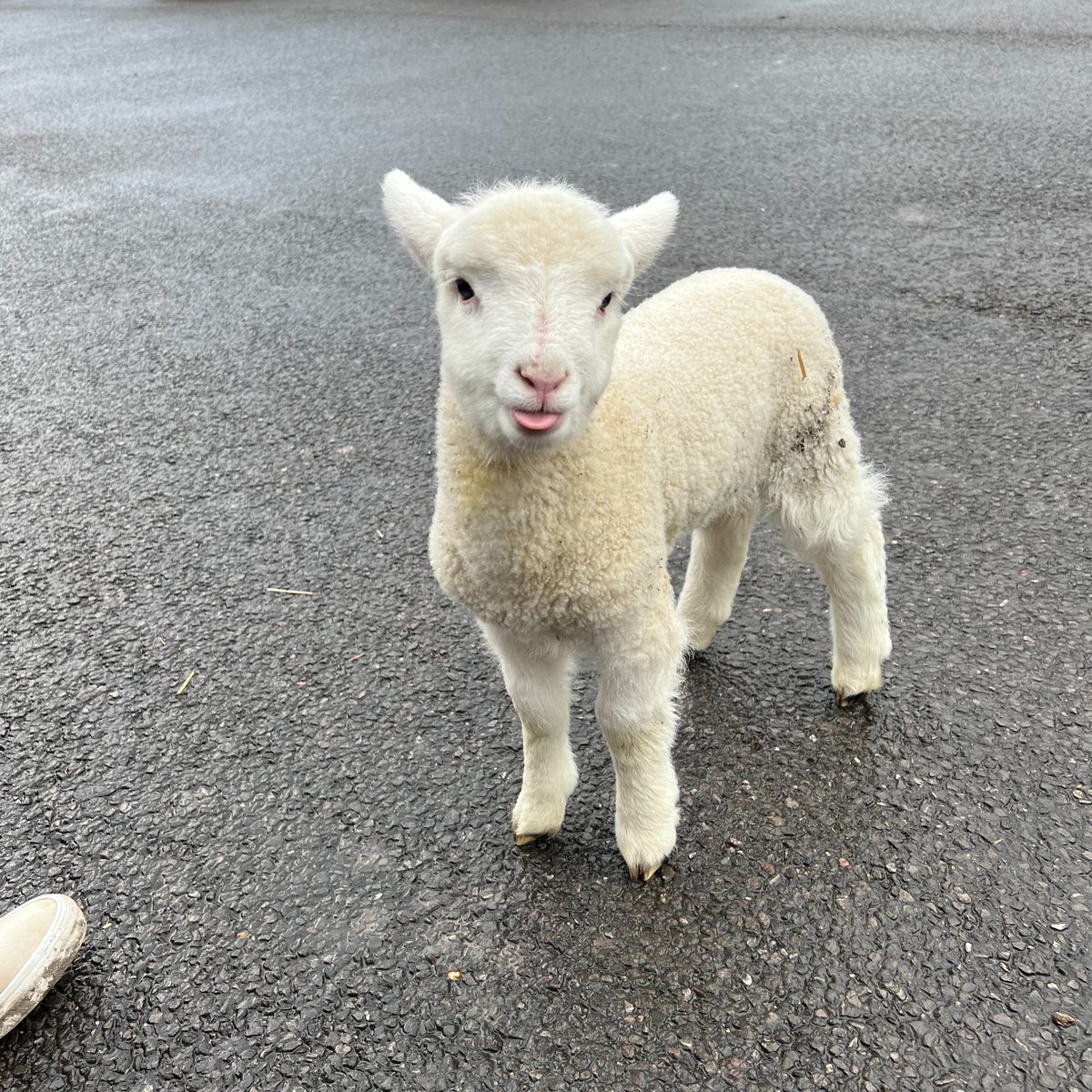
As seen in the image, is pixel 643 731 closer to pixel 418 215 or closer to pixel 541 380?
pixel 541 380

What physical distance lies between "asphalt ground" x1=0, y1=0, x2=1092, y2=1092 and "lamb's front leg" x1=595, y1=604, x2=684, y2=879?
0.40ft

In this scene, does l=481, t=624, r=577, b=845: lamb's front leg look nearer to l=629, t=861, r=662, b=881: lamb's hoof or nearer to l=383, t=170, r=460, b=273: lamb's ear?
l=629, t=861, r=662, b=881: lamb's hoof

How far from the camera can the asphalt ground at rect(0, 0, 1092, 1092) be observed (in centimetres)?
225

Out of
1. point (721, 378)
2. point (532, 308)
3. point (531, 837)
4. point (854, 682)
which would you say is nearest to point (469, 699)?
point (531, 837)

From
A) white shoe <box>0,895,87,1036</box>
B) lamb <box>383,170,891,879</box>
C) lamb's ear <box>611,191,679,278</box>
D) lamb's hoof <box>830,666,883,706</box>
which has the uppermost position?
lamb's ear <box>611,191,679,278</box>

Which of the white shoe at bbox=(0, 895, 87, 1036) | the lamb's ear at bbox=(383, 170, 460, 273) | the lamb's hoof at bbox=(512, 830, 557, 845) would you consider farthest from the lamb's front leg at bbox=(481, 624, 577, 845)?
the white shoe at bbox=(0, 895, 87, 1036)

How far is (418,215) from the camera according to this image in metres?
2.07

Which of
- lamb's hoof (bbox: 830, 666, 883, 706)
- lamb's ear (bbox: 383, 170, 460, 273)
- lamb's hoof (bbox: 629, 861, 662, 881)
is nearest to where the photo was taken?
lamb's ear (bbox: 383, 170, 460, 273)

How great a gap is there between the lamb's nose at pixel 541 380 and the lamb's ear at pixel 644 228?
44 centimetres

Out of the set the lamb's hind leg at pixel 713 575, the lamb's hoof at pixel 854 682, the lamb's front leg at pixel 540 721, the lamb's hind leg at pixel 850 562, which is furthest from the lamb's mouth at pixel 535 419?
the lamb's hoof at pixel 854 682

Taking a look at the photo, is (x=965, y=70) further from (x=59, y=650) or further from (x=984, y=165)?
(x=59, y=650)

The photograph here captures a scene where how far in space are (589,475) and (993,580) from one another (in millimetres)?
1932

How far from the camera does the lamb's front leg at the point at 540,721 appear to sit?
7.71 feet

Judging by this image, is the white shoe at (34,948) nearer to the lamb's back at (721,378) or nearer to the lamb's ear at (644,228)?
the lamb's back at (721,378)
